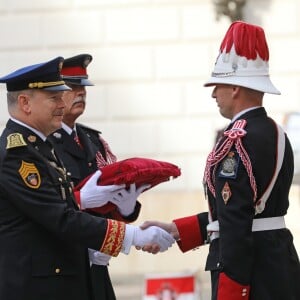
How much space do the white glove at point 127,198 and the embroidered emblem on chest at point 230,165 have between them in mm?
949

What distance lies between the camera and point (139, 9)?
881cm

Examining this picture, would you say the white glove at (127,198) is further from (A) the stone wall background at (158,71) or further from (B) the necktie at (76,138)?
(A) the stone wall background at (158,71)

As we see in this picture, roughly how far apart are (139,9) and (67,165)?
356cm

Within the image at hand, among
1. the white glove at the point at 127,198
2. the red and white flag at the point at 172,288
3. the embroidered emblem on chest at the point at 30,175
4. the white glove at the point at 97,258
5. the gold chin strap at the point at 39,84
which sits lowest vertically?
the red and white flag at the point at 172,288

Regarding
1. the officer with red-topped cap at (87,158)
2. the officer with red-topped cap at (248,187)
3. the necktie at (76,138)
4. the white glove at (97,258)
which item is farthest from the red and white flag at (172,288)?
the officer with red-topped cap at (248,187)

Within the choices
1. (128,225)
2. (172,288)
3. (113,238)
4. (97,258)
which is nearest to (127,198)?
(97,258)

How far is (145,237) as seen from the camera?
4758 millimetres

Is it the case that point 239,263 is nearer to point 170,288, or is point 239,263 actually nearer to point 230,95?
point 230,95

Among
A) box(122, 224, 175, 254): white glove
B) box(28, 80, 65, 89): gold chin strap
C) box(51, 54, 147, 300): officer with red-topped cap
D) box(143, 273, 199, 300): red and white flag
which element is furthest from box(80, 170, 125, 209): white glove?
box(143, 273, 199, 300): red and white flag

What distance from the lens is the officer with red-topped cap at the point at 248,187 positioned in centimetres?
424

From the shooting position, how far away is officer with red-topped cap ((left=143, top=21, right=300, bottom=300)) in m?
4.24

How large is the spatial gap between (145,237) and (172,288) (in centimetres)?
210

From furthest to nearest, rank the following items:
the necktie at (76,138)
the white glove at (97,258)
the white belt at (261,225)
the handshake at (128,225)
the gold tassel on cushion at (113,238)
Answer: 1. the necktie at (76,138)
2. the white glove at (97,258)
3. the handshake at (128,225)
4. the gold tassel on cushion at (113,238)
5. the white belt at (261,225)

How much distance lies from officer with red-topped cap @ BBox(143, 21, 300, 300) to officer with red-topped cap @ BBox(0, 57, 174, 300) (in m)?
0.53
